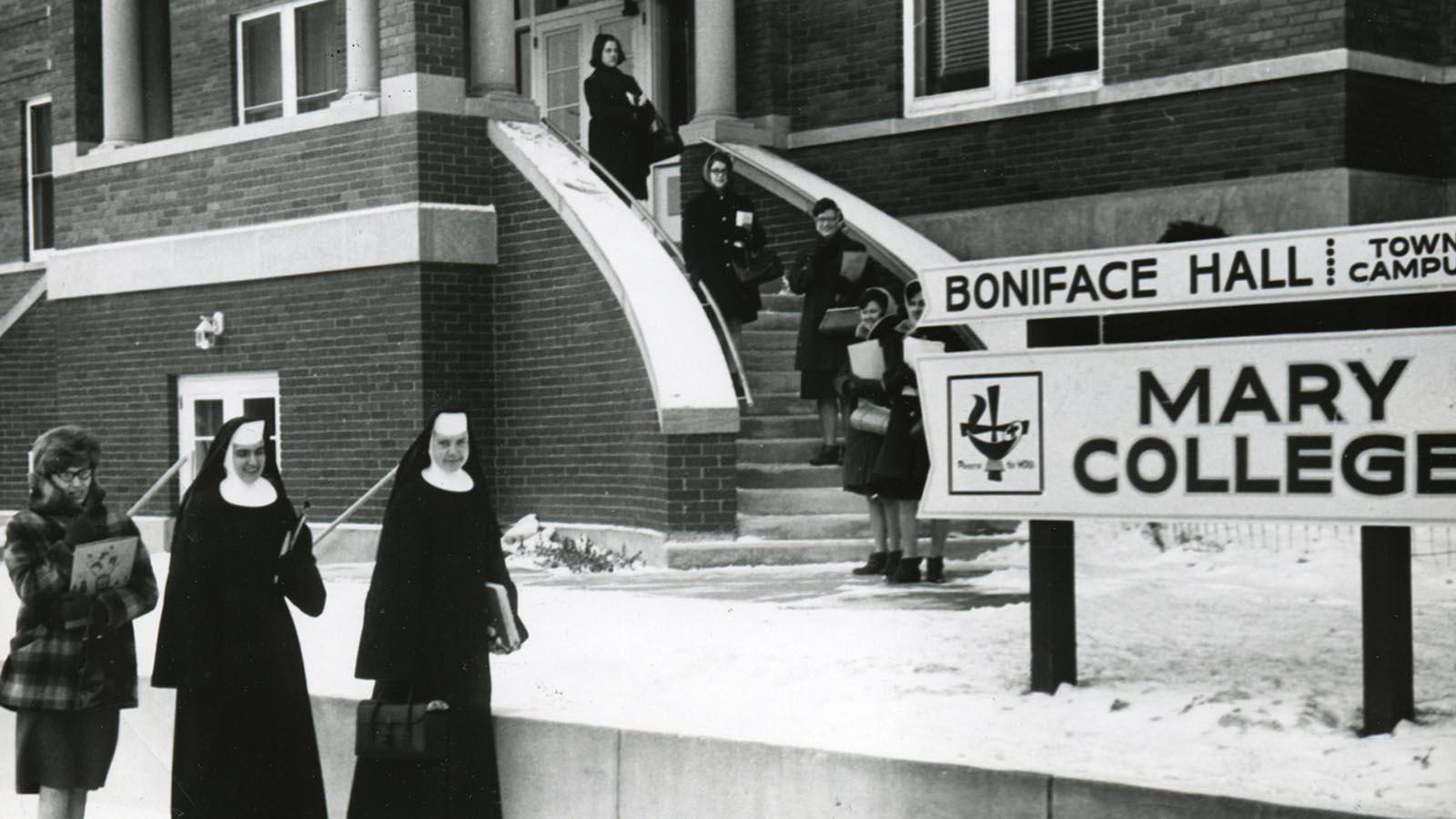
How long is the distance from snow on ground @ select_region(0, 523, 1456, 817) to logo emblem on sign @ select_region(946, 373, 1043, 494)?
769 mm

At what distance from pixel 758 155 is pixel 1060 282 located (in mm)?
8707

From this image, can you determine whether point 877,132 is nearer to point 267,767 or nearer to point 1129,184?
point 1129,184

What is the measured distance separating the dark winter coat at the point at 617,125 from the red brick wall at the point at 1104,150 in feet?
5.17

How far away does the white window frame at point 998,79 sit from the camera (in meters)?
13.4

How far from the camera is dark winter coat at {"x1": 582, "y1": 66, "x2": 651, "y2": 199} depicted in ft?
46.5

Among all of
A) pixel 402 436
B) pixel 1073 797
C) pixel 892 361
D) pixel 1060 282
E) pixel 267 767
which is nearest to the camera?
pixel 1073 797

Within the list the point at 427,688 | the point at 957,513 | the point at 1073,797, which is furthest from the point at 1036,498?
the point at 427,688

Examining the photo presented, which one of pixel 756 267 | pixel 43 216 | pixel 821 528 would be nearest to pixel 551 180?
pixel 756 267

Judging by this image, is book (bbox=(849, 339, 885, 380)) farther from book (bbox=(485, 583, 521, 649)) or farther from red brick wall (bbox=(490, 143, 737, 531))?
book (bbox=(485, 583, 521, 649))

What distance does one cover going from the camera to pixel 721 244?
41.7 feet

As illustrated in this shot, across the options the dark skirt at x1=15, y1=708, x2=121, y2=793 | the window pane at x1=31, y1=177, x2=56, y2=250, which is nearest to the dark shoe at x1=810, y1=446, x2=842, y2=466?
the dark skirt at x1=15, y1=708, x2=121, y2=793

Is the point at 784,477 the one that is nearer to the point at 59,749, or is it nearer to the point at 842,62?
the point at 842,62

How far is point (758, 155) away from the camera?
1501cm

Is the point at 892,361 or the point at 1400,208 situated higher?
the point at 1400,208
